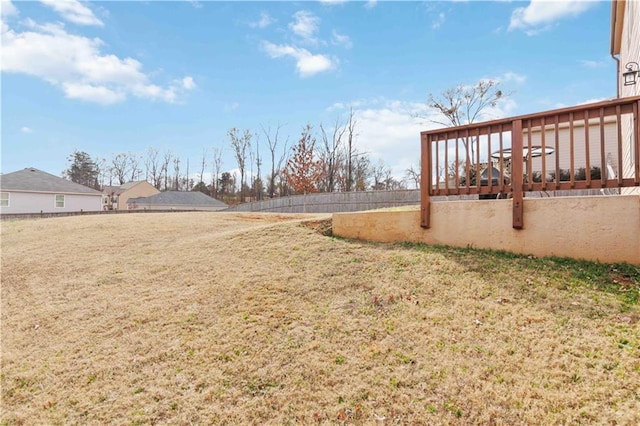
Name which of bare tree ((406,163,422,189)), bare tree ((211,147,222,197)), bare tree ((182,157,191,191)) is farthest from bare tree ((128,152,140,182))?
bare tree ((406,163,422,189))

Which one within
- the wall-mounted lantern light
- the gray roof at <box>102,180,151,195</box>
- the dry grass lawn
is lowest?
the dry grass lawn

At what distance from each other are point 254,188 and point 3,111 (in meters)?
22.5

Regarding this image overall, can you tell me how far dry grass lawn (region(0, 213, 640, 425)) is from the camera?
179cm

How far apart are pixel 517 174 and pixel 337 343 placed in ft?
8.66

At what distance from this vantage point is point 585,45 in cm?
804

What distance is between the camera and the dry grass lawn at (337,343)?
1.79 meters

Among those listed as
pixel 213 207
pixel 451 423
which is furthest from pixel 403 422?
pixel 213 207

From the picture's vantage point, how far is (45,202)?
73.5 feet

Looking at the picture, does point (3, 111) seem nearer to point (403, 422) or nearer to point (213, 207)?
point (403, 422)

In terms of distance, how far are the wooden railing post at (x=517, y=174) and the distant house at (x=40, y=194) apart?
27.5 metres

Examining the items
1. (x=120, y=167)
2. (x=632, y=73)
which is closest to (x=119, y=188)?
(x=120, y=167)

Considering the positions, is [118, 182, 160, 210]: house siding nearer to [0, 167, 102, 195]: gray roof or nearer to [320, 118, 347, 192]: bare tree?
[0, 167, 102, 195]: gray roof

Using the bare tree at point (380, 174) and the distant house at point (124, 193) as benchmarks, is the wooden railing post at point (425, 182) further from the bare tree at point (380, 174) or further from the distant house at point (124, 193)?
the distant house at point (124, 193)

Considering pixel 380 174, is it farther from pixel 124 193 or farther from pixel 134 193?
pixel 124 193
